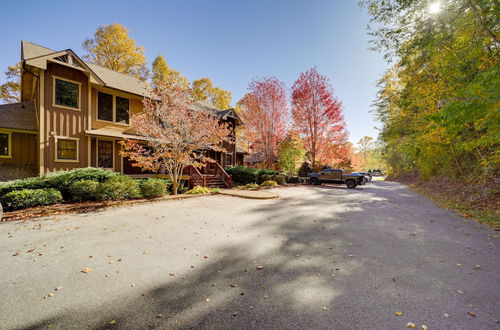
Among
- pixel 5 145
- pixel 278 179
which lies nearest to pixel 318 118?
pixel 278 179

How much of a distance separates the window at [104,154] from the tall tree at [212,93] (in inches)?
805

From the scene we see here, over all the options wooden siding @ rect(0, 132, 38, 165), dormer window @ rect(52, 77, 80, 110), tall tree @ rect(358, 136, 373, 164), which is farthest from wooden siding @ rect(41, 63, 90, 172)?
tall tree @ rect(358, 136, 373, 164)

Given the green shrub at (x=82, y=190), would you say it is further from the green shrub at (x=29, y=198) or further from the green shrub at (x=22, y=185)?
the green shrub at (x=22, y=185)

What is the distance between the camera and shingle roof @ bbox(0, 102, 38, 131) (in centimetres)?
1227

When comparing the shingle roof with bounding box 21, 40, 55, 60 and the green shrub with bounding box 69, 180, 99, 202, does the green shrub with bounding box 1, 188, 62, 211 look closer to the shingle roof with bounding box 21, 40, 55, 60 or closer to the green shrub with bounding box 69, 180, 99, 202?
the green shrub with bounding box 69, 180, 99, 202

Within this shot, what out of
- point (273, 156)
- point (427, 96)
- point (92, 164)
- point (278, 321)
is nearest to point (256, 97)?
point (273, 156)

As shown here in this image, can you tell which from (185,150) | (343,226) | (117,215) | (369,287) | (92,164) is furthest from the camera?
(92,164)

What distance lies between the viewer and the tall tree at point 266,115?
2241cm

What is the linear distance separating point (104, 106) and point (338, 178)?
20.2 meters

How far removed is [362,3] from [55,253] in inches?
571

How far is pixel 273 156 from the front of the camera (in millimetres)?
23406

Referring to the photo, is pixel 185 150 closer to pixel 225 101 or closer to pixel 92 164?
pixel 92 164

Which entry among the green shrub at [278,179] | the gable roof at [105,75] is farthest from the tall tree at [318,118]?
the gable roof at [105,75]

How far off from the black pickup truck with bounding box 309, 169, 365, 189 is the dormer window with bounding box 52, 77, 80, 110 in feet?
65.9
